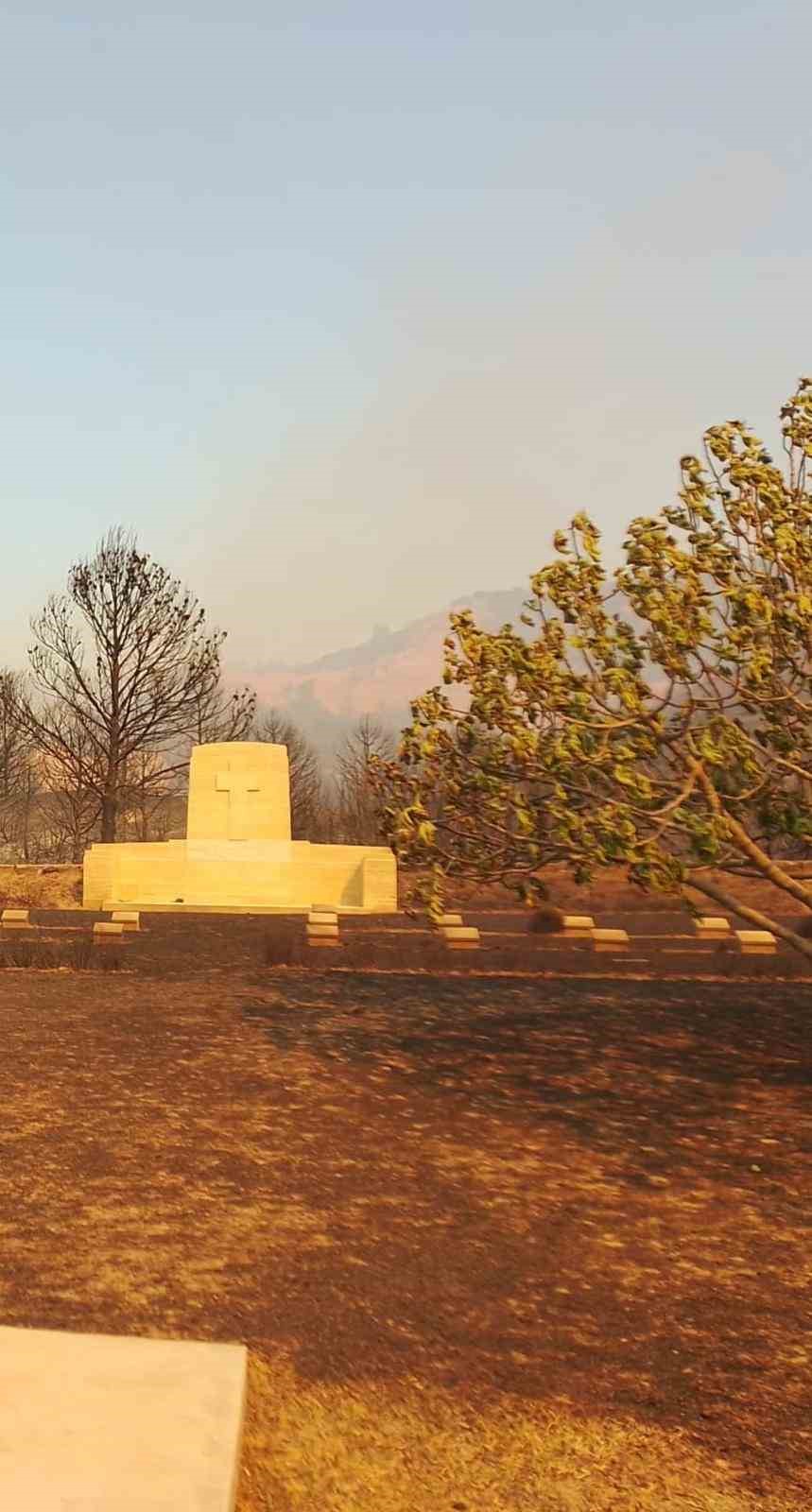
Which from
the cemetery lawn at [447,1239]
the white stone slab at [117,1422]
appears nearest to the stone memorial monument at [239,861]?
the cemetery lawn at [447,1239]

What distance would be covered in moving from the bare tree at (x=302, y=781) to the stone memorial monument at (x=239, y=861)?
55.9 ft

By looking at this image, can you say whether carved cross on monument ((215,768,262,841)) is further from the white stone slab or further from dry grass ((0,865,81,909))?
the white stone slab

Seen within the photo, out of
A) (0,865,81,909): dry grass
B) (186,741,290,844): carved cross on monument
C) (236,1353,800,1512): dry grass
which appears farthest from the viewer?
(0,865,81,909): dry grass

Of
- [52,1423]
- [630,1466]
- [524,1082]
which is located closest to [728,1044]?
[524,1082]

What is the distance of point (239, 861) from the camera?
24.5 m

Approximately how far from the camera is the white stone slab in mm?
3367

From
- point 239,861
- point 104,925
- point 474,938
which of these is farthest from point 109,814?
point 474,938

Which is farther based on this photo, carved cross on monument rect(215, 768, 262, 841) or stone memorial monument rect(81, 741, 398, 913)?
carved cross on monument rect(215, 768, 262, 841)

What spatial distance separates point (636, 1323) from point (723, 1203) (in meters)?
1.68

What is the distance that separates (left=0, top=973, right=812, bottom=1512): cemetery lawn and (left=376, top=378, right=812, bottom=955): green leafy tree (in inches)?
61.4

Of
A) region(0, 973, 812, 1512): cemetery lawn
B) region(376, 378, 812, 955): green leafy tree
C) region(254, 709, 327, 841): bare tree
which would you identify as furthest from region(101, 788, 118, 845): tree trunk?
region(376, 378, 812, 955): green leafy tree

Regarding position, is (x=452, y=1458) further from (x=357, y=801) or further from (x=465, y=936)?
(x=357, y=801)

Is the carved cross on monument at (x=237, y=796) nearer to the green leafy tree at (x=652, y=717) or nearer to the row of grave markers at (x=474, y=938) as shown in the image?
the row of grave markers at (x=474, y=938)

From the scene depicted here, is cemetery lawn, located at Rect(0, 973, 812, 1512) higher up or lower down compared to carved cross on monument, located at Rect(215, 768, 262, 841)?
lower down
